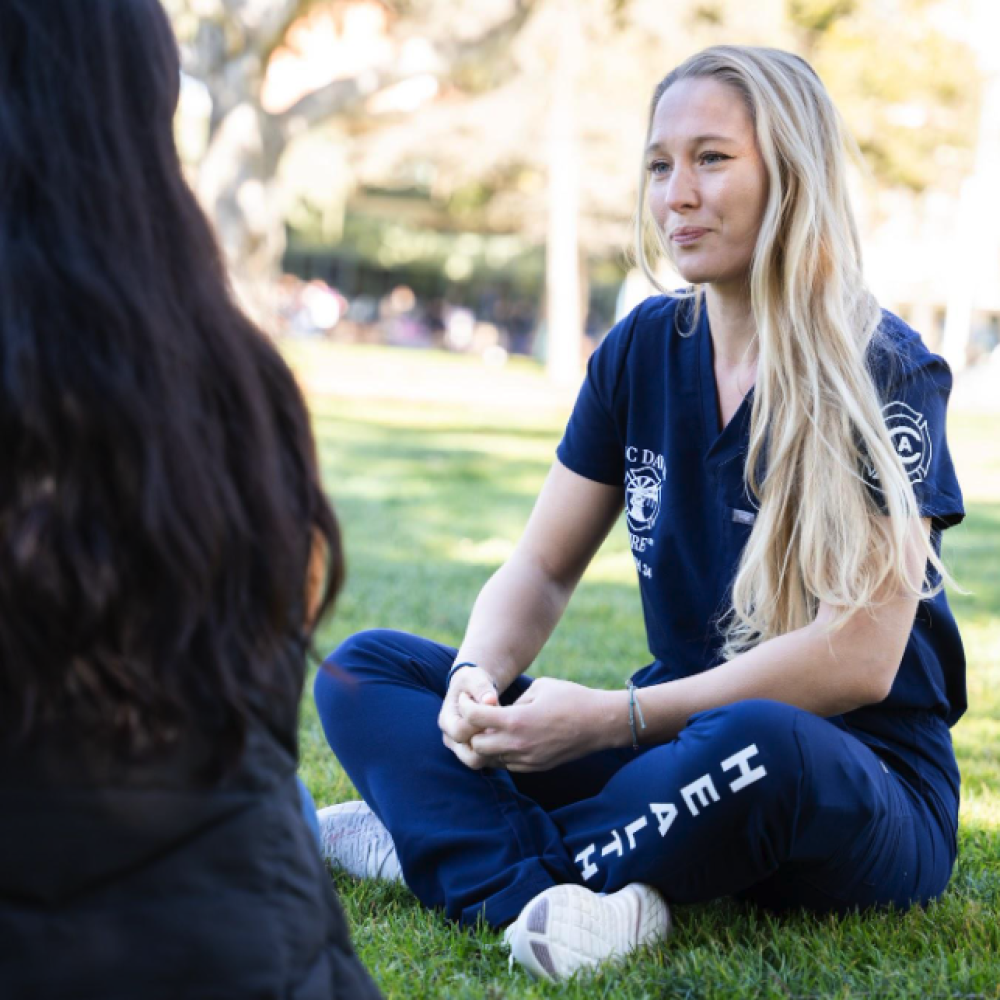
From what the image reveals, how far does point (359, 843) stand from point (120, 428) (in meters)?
1.81

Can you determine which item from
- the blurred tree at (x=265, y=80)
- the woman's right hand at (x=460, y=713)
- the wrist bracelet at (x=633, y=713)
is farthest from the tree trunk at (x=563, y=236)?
the wrist bracelet at (x=633, y=713)

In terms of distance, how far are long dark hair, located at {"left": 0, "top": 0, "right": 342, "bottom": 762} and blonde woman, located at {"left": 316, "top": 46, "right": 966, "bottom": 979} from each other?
1120 millimetres

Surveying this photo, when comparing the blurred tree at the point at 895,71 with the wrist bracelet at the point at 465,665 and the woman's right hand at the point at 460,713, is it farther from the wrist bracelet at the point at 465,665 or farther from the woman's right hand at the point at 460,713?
the woman's right hand at the point at 460,713

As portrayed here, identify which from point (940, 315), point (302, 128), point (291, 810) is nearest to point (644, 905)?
point (291, 810)

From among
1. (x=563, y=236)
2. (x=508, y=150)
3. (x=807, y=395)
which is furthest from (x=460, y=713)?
(x=508, y=150)

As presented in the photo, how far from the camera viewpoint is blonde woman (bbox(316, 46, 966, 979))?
2355 millimetres

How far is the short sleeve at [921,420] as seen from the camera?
246 cm

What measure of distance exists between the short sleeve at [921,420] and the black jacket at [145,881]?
1.42 meters

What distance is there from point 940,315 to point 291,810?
54.4 m

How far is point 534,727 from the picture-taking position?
254 cm

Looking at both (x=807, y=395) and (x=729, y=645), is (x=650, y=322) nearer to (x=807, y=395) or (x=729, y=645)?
(x=807, y=395)

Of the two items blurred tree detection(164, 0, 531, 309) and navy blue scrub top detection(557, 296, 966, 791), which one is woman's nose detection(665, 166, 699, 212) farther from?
blurred tree detection(164, 0, 531, 309)

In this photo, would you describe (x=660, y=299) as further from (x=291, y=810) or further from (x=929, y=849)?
(x=291, y=810)

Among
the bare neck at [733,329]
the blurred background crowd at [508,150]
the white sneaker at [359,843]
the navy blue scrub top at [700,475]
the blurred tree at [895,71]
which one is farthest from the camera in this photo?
the blurred tree at [895,71]
